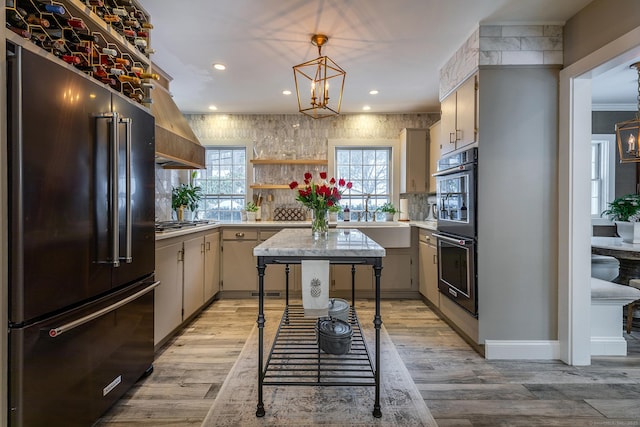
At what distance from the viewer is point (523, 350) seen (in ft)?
8.22

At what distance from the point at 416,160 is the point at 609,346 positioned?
278 centimetres

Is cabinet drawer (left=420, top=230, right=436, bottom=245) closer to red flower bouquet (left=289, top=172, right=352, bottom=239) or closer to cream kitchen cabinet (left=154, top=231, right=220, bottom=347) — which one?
red flower bouquet (left=289, top=172, right=352, bottom=239)

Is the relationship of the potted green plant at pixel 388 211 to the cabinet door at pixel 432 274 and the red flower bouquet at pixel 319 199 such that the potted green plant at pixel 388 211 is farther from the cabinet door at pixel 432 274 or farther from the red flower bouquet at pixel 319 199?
the red flower bouquet at pixel 319 199

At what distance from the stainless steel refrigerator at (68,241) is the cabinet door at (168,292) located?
59cm

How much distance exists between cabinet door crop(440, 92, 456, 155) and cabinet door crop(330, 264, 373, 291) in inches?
67.3

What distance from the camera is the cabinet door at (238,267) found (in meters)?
4.09

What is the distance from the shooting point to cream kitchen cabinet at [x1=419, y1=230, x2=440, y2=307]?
351cm

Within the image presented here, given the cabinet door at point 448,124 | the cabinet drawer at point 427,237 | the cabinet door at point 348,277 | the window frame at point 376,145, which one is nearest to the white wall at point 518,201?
A: the cabinet door at point 448,124

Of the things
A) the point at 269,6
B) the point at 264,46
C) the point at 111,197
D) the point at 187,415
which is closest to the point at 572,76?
the point at 269,6

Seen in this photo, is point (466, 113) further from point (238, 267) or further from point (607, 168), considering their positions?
point (607, 168)

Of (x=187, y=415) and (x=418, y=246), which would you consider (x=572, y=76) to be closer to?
(x=418, y=246)

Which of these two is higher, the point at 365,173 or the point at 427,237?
the point at 365,173

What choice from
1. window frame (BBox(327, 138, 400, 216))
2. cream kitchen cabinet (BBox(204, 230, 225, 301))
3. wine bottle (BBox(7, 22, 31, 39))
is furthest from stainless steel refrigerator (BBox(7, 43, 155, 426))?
window frame (BBox(327, 138, 400, 216))

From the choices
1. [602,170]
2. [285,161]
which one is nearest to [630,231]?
[602,170]
